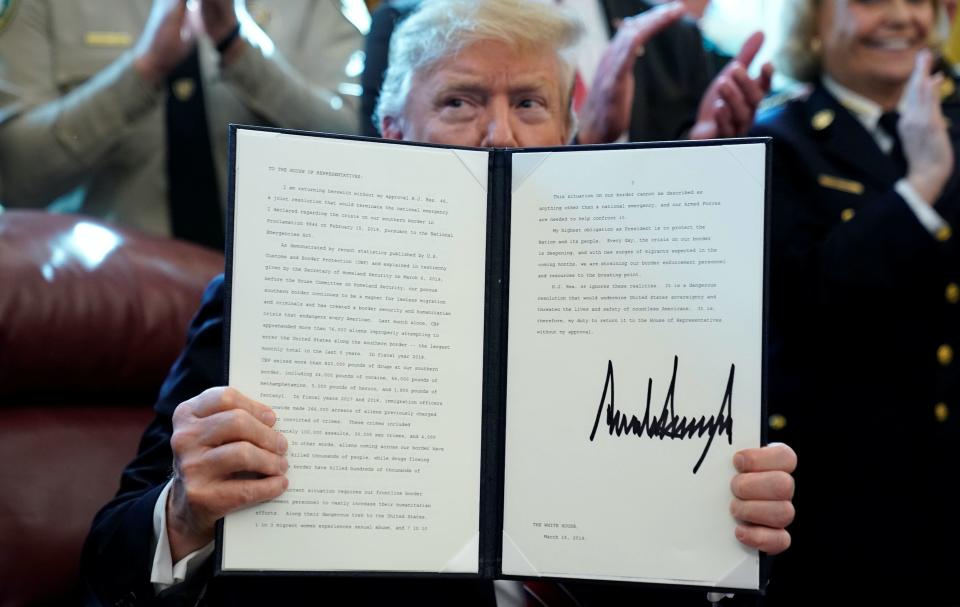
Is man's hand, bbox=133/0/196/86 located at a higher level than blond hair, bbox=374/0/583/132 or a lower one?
higher

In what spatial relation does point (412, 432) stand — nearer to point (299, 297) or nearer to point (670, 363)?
point (299, 297)

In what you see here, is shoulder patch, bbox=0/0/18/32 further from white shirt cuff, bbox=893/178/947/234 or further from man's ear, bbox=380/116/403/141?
white shirt cuff, bbox=893/178/947/234

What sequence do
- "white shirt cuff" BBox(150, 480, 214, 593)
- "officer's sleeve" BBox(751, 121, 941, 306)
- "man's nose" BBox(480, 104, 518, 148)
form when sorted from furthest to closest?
"officer's sleeve" BBox(751, 121, 941, 306), "man's nose" BBox(480, 104, 518, 148), "white shirt cuff" BBox(150, 480, 214, 593)

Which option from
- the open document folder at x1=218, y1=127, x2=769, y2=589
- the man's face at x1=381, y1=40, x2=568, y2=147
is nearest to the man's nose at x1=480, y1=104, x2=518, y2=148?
the man's face at x1=381, y1=40, x2=568, y2=147

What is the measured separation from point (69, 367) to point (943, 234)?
150 centimetres

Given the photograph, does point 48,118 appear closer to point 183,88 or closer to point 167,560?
point 183,88

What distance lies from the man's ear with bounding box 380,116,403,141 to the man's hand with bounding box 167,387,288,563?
643mm

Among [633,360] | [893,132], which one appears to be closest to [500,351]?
[633,360]

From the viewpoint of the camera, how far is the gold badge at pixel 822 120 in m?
2.28

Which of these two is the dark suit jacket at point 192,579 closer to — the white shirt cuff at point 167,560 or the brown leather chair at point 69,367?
the white shirt cuff at point 167,560

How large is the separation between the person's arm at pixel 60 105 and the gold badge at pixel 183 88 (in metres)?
0.06

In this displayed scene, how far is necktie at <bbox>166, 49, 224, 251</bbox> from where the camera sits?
2297 millimetres
